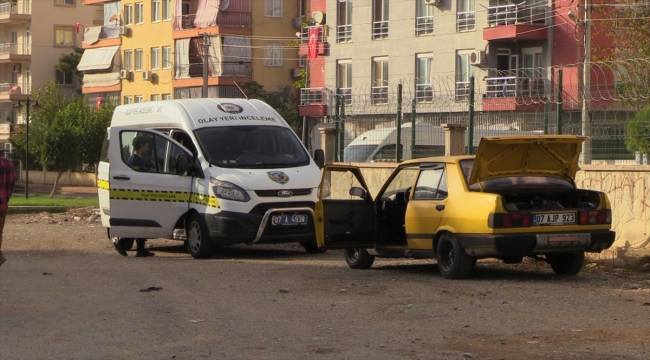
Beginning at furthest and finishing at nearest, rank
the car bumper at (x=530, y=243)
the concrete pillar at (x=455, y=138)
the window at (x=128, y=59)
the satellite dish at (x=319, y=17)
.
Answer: the window at (x=128, y=59) < the satellite dish at (x=319, y=17) < the concrete pillar at (x=455, y=138) < the car bumper at (x=530, y=243)

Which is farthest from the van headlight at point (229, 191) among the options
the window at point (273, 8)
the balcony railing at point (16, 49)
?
the balcony railing at point (16, 49)

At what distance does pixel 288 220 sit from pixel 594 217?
5.18m

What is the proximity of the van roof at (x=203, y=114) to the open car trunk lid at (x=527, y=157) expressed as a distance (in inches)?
228

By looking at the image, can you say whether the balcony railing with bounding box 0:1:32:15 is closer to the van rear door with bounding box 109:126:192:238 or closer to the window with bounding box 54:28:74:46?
the window with bounding box 54:28:74:46

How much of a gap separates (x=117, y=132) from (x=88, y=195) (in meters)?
40.1

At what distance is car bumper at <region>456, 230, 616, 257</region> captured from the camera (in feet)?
40.5

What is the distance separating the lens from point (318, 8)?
52250 millimetres

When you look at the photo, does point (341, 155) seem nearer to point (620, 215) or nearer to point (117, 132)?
point (117, 132)

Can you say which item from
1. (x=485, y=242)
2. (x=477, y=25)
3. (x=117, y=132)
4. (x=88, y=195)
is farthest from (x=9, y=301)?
(x=88, y=195)

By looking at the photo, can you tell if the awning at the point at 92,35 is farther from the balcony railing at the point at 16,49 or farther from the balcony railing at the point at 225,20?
the balcony railing at the point at 225,20

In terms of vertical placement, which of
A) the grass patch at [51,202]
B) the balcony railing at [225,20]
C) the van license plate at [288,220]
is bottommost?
the grass patch at [51,202]

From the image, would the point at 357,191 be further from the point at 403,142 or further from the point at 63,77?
the point at 63,77

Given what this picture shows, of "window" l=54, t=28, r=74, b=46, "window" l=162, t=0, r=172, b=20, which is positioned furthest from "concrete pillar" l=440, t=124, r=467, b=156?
"window" l=54, t=28, r=74, b=46

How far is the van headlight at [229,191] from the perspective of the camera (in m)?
16.3
